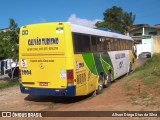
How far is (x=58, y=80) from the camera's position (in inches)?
465

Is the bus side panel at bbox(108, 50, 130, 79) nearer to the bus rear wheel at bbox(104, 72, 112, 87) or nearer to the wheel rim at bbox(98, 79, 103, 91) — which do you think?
the bus rear wheel at bbox(104, 72, 112, 87)

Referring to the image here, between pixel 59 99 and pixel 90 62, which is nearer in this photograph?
pixel 90 62

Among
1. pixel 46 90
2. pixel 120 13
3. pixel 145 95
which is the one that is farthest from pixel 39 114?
pixel 120 13

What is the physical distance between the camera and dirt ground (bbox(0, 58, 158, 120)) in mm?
10469

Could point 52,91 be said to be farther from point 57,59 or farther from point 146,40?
point 146,40

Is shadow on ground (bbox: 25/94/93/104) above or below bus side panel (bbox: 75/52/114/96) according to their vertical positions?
below

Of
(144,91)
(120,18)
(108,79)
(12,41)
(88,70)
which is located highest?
(120,18)

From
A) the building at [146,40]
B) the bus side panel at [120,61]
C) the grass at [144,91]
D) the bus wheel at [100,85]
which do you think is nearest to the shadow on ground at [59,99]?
the bus wheel at [100,85]

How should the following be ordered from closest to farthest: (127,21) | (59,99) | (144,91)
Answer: (144,91) → (59,99) → (127,21)

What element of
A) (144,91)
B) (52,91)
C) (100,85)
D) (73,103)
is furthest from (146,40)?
(52,91)

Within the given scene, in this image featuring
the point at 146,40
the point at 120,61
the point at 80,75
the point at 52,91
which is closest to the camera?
the point at 52,91

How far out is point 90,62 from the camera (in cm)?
1323

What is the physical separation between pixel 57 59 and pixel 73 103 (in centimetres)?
201

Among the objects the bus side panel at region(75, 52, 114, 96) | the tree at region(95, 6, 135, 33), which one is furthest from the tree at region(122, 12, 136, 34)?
the bus side panel at region(75, 52, 114, 96)
